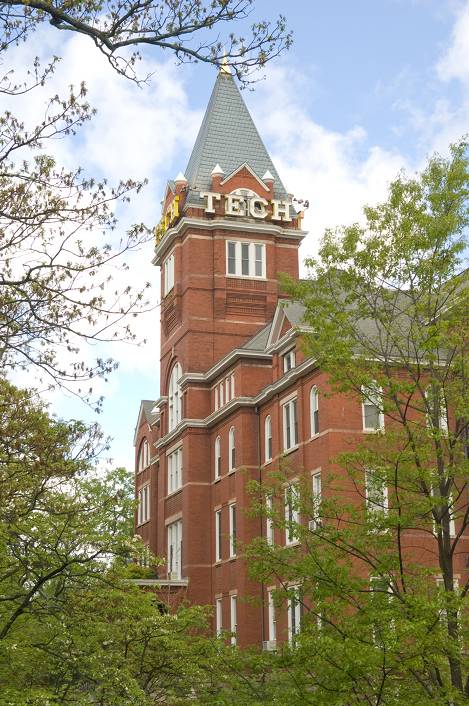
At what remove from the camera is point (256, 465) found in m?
47.3

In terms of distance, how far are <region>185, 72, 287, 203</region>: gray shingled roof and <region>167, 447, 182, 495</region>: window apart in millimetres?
13544

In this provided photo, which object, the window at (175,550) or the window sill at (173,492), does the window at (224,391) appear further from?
the window at (175,550)

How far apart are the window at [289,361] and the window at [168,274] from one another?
1399 centimetres

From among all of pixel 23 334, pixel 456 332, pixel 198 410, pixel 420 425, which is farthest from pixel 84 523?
pixel 198 410

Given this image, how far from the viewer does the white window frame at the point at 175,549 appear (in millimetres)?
52925

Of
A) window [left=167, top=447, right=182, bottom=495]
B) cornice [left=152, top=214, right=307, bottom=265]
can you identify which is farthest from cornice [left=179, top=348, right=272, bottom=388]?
cornice [left=152, top=214, right=307, bottom=265]

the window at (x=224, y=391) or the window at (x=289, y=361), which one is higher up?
the window at (x=224, y=391)

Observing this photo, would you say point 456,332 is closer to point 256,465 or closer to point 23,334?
point 23,334

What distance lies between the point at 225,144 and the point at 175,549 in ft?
75.0

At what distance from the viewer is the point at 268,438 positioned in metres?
46.4

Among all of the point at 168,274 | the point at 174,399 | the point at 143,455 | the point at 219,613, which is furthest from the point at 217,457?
the point at 143,455

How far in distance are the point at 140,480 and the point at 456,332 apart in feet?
154

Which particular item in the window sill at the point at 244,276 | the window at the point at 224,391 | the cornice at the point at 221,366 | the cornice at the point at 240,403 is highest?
the window sill at the point at 244,276

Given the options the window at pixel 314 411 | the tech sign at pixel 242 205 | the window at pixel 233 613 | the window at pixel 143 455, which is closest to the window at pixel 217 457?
the window at pixel 233 613
